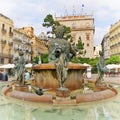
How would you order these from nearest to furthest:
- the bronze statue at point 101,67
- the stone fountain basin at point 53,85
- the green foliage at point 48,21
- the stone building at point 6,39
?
the stone fountain basin at point 53,85 < the bronze statue at point 101,67 < the green foliage at point 48,21 < the stone building at point 6,39

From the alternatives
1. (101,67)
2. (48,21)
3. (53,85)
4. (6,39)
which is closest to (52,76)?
(53,85)

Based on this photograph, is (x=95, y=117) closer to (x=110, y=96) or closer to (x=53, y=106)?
(x=53, y=106)

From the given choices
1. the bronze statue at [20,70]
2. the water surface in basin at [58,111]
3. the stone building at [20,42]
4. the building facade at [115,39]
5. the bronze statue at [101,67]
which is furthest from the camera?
the building facade at [115,39]

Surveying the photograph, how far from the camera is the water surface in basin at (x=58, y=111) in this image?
6.77 metres

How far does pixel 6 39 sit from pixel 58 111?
159 ft

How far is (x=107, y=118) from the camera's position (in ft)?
21.4

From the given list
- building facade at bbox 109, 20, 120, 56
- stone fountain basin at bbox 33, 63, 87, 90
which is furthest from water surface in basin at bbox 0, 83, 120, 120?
building facade at bbox 109, 20, 120, 56

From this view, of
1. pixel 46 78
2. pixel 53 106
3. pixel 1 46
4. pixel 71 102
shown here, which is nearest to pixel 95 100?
pixel 71 102

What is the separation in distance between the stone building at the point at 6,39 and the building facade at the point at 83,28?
19.9 m

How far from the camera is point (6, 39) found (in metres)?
54.1

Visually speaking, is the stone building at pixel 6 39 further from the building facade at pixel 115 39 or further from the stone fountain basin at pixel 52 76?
the stone fountain basin at pixel 52 76

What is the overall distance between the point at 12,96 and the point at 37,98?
1542 millimetres

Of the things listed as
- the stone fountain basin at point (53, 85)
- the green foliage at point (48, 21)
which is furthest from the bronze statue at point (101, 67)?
the green foliage at point (48, 21)

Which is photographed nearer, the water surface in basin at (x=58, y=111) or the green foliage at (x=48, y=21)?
the water surface in basin at (x=58, y=111)
